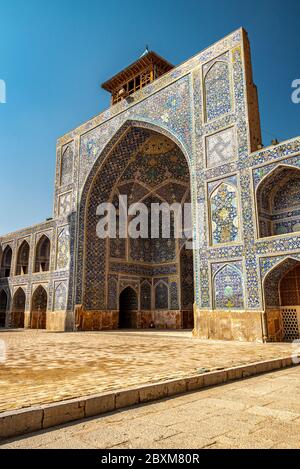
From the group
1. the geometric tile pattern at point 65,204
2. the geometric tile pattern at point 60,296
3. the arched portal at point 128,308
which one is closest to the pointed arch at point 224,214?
the arched portal at point 128,308

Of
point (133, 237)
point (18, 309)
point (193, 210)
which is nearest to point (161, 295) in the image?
point (133, 237)

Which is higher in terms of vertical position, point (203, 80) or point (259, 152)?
point (203, 80)

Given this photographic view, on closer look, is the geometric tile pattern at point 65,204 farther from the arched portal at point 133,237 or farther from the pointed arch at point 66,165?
the arched portal at point 133,237

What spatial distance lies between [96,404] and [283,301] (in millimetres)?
7958

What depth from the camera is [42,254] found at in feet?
65.4

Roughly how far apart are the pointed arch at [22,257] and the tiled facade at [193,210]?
0.07m

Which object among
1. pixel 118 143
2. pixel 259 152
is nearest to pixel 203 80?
pixel 259 152

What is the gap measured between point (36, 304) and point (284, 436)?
18253 millimetres

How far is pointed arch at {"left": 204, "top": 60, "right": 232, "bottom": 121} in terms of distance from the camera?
1131cm

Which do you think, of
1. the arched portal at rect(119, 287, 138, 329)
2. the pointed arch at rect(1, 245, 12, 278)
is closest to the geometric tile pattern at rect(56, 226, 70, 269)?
the arched portal at rect(119, 287, 138, 329)

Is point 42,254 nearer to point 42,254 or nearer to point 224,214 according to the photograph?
point 42,254

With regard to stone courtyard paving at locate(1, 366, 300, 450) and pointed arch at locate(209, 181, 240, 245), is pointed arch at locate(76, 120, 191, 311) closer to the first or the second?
pointed arch at locate(209, 181, 240, 245)

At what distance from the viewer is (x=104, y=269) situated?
647 inches

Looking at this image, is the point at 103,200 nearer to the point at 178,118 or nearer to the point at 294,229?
the point at 178,118
